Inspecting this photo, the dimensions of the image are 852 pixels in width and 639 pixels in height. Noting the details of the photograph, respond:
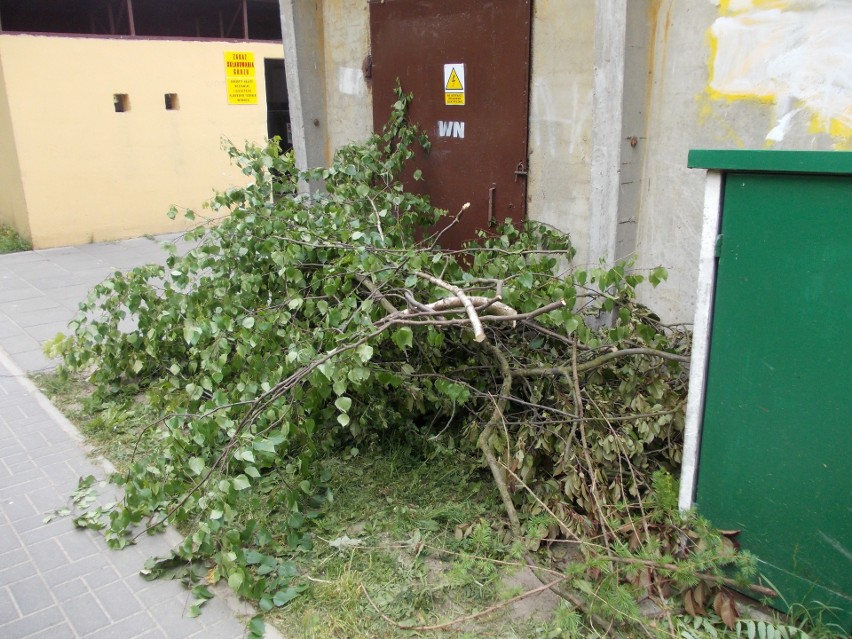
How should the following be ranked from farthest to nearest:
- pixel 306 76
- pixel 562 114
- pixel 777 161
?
pixel 306 76 < pixel 562 114 < pixel 777 161

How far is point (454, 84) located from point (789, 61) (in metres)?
2.35

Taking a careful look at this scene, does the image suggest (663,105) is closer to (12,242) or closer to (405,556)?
(405,556)

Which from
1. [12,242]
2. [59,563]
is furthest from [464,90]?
[12,242]

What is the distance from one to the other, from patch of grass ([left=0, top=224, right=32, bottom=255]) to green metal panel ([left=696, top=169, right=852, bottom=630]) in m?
10.3

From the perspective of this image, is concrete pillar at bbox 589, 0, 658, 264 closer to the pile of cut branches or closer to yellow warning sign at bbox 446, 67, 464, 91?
the pile of cut branches

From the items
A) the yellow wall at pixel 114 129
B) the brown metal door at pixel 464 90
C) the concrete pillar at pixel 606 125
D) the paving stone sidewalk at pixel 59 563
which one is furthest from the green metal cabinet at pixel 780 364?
the yellow wall at pixel 114 129

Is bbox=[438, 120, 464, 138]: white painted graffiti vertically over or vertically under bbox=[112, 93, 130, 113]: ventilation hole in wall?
under

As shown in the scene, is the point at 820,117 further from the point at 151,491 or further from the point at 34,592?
the point at 34,592

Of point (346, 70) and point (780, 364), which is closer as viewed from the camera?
point (780, 364)

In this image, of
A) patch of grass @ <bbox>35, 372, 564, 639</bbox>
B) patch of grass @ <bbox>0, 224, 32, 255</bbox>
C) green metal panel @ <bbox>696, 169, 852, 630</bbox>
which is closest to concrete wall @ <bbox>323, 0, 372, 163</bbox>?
patch of grass @ <bbox>35, 372, 564, 639</bbox>

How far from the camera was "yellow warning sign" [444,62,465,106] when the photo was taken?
198 inches

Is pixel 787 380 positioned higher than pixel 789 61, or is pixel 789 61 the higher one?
pixel 789 61

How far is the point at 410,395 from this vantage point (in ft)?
12.9

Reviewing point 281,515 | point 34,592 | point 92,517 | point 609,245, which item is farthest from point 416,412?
point 34,592
